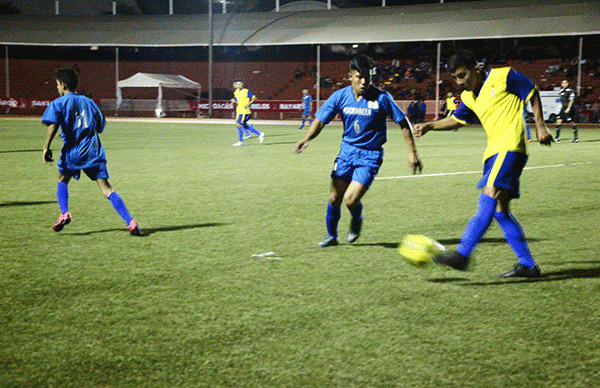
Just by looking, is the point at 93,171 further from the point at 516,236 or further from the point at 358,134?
the point at 516,236

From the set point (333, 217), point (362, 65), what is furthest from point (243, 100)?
point (362, 65)

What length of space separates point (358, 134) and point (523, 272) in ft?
6.33

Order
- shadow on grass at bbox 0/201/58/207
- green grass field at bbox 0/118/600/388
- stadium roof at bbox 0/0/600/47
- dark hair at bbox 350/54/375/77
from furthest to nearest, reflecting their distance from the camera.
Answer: stadium roof at bbox 0/0/600/47 < shadow on grass at bbox 0/201/58/207 < dark hair at bbox 350/54/375/77 < green grass field at bbox 0/118/600/388

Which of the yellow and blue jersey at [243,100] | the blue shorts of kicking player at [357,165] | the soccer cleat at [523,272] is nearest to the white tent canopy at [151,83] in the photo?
the yellow and blue jersey at [243,100]

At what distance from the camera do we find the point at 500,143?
480 centimetres

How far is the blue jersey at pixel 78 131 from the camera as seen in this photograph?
6578 millimetres

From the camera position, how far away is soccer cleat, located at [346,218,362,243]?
249 inches

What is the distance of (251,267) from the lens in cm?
538

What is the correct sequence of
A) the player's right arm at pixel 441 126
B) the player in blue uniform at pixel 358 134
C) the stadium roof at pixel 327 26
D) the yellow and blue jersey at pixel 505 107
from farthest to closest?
1. the stadium roof at pixel 327 26
2. the player in blue uniform at pixel 358 134
3. the player's right arm at pixel 441 126
4. the yellow and blue jersey at pixel 505 107

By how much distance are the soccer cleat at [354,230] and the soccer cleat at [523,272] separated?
1.64 metres

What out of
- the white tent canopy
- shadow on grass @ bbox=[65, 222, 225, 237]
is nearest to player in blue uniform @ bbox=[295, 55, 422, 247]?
shadow on grass @ bbox=[65, 222, 225, 237]

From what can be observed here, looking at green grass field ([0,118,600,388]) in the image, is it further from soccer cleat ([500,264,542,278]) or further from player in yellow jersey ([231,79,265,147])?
player in yellow jersey ([231,79,265,147])

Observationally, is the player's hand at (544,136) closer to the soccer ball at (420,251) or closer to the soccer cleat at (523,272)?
the soccer cleat at (523,272)

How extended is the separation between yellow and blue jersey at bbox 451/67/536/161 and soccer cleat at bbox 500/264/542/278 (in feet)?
2.95
